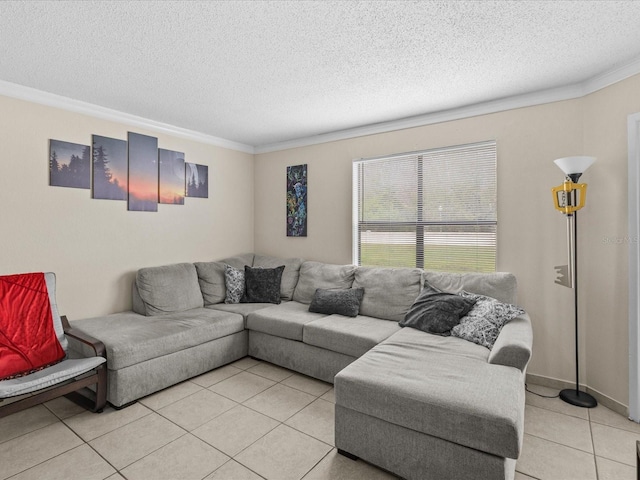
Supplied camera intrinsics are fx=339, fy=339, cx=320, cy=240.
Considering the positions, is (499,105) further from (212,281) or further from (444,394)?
(212,281)

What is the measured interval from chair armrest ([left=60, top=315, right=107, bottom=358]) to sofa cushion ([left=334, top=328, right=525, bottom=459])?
72.3 inches

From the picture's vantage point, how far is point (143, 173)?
12.6 ft

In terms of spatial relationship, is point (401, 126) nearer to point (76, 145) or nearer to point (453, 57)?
point (453, 57)

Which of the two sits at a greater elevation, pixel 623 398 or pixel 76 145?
pixel 76 145

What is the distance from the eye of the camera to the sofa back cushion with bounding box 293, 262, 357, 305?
3846 millimetres

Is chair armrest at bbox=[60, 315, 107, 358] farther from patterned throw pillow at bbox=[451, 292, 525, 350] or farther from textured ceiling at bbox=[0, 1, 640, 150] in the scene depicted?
patterned throw pillow at bbox=[451, 292, 525, 350]

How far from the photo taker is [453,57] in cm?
240

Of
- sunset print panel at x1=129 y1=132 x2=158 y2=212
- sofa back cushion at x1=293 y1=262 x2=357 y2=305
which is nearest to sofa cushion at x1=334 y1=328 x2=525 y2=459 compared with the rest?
sofa back cushion at x1=293 y1=262 x2=357 y2=305

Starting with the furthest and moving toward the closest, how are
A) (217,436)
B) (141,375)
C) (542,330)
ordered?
(542,330)
(141,375)
(217,436)

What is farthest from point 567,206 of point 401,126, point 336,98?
point 336,98

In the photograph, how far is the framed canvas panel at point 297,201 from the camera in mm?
4633

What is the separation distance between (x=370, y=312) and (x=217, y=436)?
5.82ft

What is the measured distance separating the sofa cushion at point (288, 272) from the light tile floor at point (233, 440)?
144 cm

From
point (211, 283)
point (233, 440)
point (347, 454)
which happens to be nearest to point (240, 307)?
point (211, 283)
